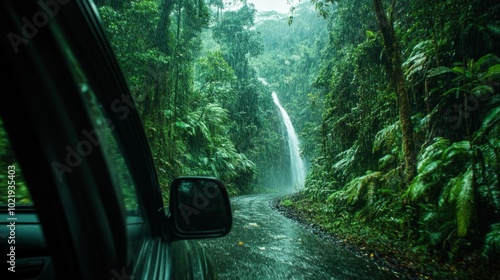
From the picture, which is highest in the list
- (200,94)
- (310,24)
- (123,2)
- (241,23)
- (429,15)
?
(310,24)

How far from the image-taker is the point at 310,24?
53781 mm

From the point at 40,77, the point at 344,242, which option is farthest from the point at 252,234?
the point at 40,77

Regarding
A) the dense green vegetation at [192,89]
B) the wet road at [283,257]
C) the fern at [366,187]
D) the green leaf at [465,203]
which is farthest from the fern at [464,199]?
the dense green vegetation at [192,89]

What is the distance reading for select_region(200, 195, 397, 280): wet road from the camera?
14.4ft

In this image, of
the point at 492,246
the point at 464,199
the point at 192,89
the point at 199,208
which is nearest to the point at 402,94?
the point at 464,199

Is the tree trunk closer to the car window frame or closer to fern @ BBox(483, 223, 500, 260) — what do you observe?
fern @ BBox(483, 223, 500, 260)

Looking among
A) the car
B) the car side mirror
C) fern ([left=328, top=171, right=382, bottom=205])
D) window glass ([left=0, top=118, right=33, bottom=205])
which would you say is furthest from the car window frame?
fern ([left=328, top=171, right=382, bottom=205])

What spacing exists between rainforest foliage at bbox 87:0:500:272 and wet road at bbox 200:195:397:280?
141 centimetres

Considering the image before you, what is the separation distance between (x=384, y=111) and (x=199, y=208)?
8763mm

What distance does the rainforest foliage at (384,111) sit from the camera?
17.1 ft

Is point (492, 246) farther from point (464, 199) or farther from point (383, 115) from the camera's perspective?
point (383, 115)

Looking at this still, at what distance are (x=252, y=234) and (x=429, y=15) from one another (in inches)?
258

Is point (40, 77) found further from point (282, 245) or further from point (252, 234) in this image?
point (252, 234)

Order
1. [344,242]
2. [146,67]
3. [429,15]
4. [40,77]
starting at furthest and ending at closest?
[146,67] < [429,15] < [344,242] < [40,77]
